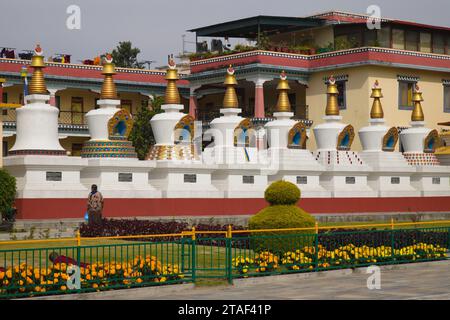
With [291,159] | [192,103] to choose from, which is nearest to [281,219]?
[291,159]

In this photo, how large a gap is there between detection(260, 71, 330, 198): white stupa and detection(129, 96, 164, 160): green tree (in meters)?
14.7

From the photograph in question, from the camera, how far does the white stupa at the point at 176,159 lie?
36.3m

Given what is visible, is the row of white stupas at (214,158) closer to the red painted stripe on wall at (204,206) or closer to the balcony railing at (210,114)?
the red painted stripe on wall at (204,206)

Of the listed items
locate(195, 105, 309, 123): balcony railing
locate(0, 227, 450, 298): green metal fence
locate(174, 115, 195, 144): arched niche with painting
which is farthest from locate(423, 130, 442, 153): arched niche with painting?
locate(0, 227, 450, 298): green metal fence

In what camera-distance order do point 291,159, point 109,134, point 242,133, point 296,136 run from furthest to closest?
point 296,136 → point 291,159 → point 242,133 → point 109,134

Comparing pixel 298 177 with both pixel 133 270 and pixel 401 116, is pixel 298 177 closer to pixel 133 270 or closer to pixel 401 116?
pixel 401 116

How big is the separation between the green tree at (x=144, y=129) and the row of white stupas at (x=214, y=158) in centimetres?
1445

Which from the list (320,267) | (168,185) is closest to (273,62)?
(168,185)

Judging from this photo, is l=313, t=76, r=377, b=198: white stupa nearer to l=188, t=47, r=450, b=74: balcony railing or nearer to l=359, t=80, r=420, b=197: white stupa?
l=359, t=80, r=420, b=197: white stupa

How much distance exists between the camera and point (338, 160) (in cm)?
4278

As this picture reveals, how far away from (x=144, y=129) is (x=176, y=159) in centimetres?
1915

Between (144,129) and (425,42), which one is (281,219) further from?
(425,42)

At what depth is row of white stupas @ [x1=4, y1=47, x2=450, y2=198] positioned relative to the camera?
3388cm

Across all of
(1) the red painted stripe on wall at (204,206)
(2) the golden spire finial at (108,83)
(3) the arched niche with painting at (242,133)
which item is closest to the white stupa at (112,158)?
(2) the golden spire finial at (108,83)
